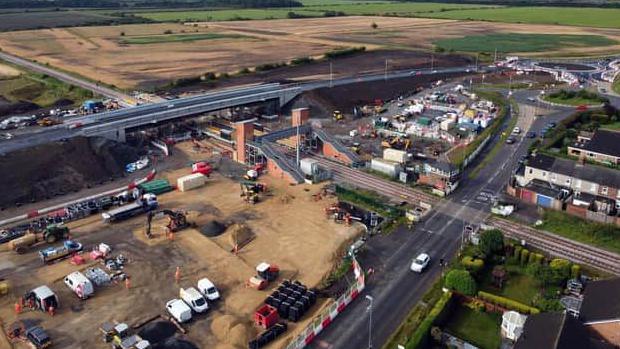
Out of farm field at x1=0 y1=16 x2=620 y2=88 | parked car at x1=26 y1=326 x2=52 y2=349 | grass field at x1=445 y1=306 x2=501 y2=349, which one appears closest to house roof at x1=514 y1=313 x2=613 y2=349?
grass field at x1=445 y1=306 x2=501 y2=349

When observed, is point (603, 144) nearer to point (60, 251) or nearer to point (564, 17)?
point (60, 251)

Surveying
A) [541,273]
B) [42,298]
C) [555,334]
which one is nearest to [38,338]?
[42,298]

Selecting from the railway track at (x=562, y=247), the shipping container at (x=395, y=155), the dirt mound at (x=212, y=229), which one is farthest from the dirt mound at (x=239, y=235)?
the shipping container at (x=395, y=155)

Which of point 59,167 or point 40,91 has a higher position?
point 40,91

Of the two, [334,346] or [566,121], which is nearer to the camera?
[334,346]

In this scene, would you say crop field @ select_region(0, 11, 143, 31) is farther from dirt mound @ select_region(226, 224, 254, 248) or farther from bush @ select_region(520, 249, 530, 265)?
bush @ select_region(520, 249, 530, 265)

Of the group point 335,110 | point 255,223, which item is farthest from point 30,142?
point 335,110

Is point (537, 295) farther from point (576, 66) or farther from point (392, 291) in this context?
point (576, 66)
